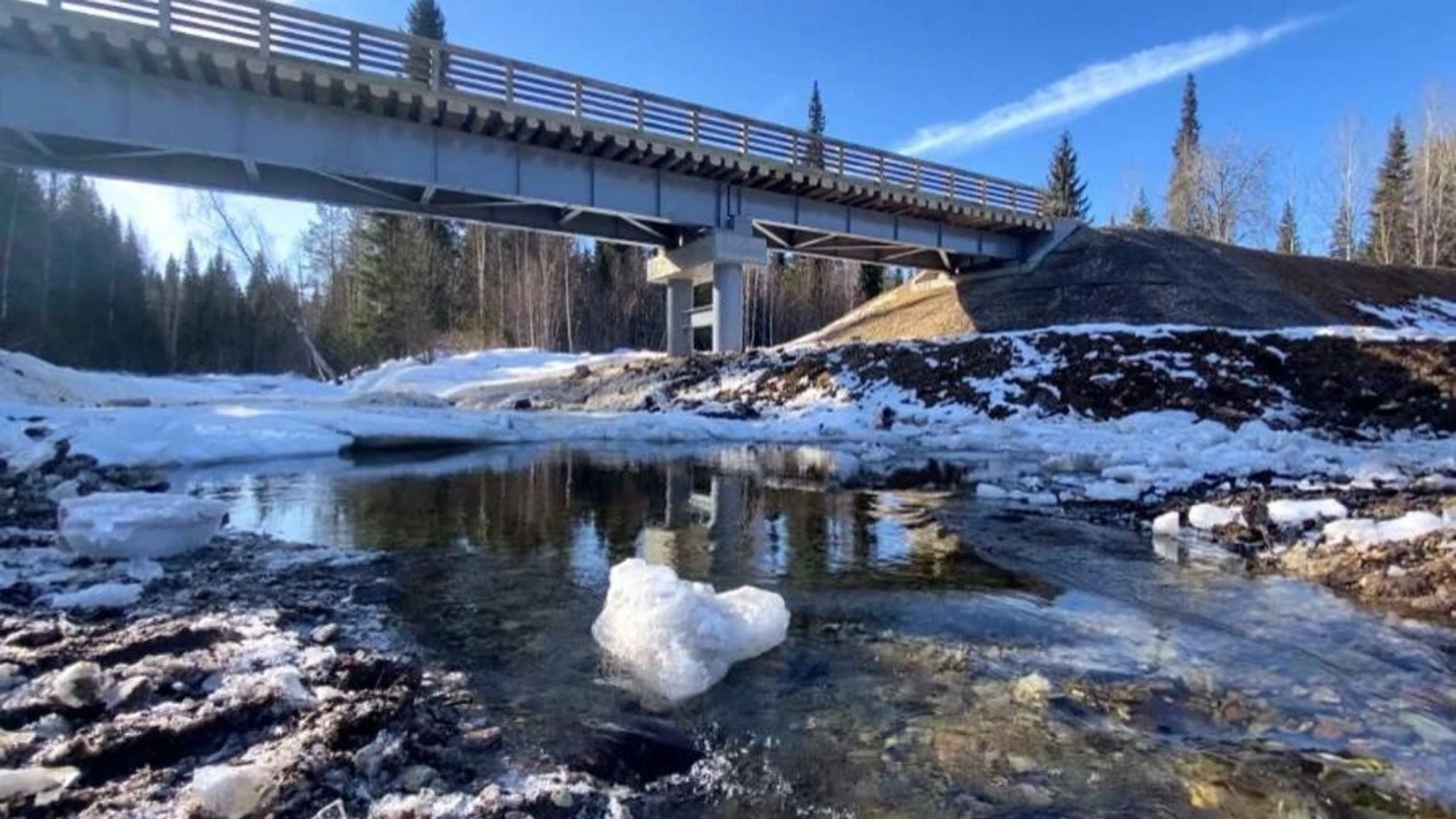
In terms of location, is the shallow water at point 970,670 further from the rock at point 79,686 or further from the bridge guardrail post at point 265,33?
the bridge guardrail post at point 265,33

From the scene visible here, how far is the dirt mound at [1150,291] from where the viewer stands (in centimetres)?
2781

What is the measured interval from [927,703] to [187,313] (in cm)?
7595

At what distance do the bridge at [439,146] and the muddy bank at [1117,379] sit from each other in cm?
558

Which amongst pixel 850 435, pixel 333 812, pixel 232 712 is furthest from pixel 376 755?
pixel 850 435

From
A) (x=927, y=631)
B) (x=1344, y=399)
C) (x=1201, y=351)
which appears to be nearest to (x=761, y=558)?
(x=927, y=631)

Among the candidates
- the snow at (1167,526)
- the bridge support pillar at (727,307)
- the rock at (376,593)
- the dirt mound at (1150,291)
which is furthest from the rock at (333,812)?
the dirt mound at (1150,291)

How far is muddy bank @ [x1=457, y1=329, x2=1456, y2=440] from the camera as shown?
46.3ft

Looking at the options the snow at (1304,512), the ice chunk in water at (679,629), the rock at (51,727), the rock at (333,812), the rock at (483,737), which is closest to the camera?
the rock at (333,812)

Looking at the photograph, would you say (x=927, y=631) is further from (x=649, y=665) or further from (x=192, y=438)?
(x=192, y=438)

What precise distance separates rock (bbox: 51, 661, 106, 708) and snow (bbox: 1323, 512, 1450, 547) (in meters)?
7.49

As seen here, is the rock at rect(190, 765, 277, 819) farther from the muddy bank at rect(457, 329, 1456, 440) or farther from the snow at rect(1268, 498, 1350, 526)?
the muddy bank at rect(457, 329, 1456, 440)

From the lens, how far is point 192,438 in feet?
38.1

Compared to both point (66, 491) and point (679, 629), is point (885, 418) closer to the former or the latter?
point (66, 491)

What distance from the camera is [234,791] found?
95.2 inches
